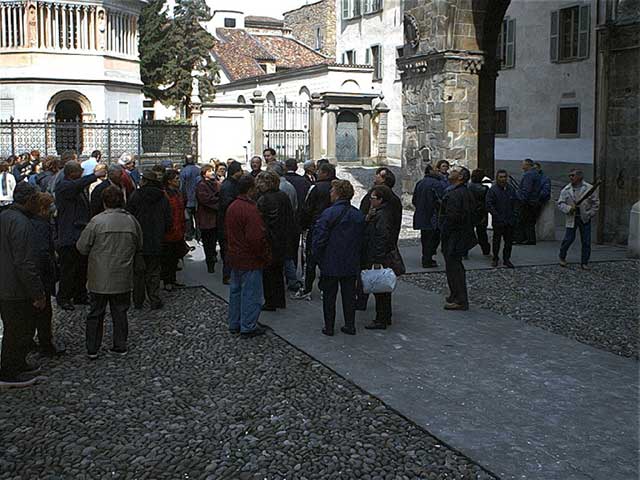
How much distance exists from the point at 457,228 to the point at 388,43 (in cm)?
3315

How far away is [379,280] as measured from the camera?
26.7 ft

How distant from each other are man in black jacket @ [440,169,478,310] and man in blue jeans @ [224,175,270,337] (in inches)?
91.9

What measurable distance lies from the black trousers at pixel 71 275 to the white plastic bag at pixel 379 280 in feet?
11.8

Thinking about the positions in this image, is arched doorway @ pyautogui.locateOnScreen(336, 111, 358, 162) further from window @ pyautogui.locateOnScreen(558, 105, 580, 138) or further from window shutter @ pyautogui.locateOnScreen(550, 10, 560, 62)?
window @ pyautogui.locateOnScreen(558, 105, 580, 138)

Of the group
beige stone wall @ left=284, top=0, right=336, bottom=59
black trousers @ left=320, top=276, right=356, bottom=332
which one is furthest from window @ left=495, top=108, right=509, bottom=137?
beige stone wall @ left=284, top=0, right=336, bottom=59

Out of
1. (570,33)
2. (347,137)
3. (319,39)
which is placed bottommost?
(347,137)

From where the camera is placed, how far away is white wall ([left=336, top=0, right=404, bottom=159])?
38.6 m

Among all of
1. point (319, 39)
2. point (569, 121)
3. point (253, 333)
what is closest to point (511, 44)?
point (569, 121)

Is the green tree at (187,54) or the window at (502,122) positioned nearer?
the window at (502,122)

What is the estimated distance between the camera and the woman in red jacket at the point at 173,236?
33.0ft

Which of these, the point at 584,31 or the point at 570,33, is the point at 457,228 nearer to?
the point at 584,31

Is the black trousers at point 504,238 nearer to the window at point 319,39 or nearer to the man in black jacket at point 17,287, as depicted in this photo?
the man in black jacket at point 17,287

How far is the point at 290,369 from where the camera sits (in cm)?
712

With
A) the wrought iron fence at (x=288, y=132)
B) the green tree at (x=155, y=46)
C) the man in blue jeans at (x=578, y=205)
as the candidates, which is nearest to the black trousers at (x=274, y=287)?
the man in blue jeans at (x=578, y=205)
